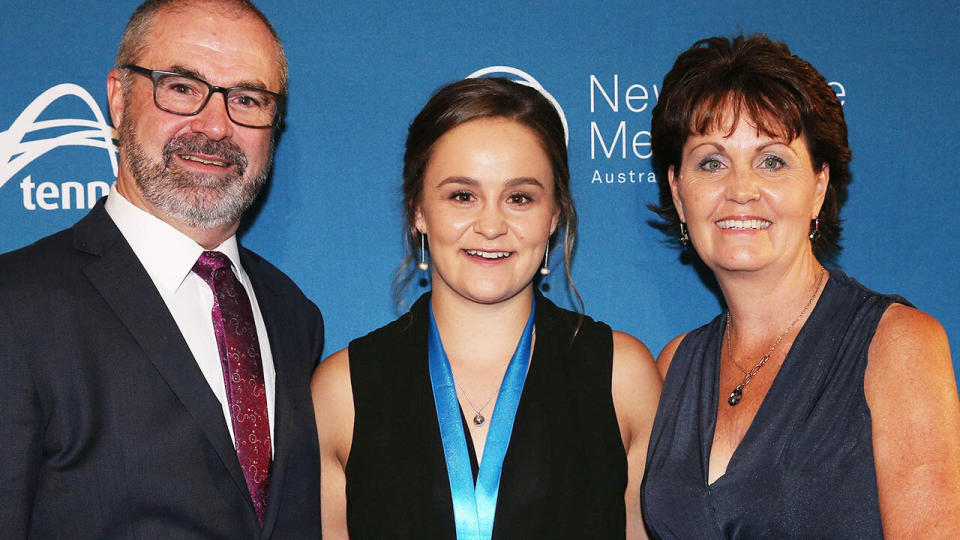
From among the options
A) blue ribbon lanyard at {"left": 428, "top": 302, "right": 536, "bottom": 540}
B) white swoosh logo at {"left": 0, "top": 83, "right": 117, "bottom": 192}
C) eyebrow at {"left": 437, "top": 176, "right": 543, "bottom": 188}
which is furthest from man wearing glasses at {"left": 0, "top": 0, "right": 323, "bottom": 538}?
white swoosh logo at {"left": 0, "top": 83, "right": 117, "bottom": 192}

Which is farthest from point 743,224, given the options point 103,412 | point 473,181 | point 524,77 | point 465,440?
point 103,412

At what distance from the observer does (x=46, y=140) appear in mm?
2973

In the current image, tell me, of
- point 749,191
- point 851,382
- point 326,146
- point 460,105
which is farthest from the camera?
point 326,146

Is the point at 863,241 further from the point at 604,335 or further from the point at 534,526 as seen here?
the point at 534,526

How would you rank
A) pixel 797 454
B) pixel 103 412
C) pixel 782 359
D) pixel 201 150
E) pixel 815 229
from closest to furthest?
pixel 103 412 < pixel 797 454 < pixel 201 150 < pixel 782 359 < pixel 815 229

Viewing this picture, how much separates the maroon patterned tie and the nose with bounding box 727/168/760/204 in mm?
1365

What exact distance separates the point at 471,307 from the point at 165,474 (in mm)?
978

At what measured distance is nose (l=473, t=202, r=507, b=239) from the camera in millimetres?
2320

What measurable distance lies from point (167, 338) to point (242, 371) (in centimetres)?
22

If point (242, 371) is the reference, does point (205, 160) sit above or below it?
above

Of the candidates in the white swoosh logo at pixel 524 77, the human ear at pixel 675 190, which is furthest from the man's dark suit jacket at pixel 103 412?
the white swoosh logo at pixel 524 77

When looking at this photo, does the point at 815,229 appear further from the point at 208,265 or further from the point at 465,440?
the point at 208,265

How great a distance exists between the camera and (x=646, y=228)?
308cm

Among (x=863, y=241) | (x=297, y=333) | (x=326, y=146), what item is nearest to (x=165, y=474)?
(x=297, y=333)
